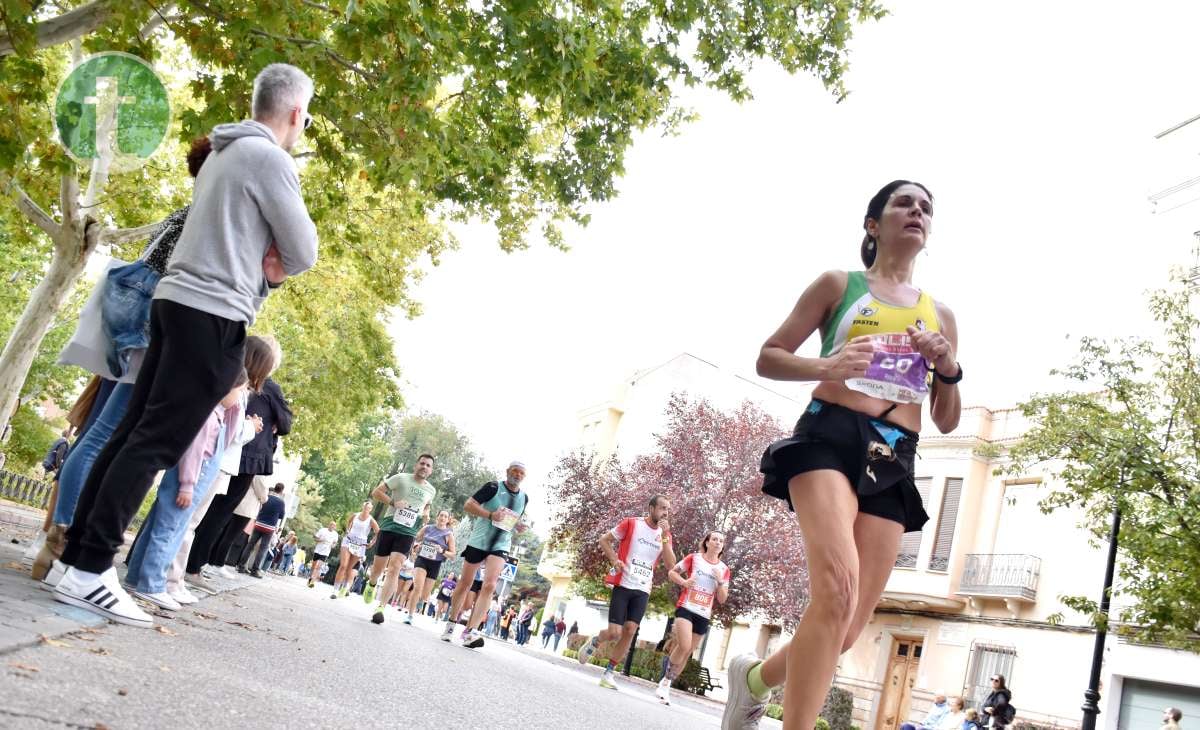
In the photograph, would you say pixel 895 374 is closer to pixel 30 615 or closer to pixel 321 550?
pixel 30 615

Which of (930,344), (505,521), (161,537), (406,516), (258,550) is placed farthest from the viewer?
(258,550)

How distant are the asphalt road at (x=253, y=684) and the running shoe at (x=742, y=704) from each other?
3.44 ft

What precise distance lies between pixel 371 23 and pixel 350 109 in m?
1.51

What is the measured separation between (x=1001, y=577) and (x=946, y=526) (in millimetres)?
3583

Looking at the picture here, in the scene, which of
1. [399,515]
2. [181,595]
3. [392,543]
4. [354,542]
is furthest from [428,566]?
[181,595]

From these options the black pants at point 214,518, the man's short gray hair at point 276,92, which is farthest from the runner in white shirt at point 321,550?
the man's short gray hair at point 276,92

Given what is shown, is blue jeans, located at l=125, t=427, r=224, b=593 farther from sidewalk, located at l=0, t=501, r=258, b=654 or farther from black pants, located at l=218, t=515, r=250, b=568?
black pants, located at l=218, t=515, r=250, b=568

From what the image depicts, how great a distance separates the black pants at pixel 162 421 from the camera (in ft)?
13.6

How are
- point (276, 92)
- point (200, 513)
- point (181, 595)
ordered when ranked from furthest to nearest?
point (200, 513), point (181, 595), point (276, 92)

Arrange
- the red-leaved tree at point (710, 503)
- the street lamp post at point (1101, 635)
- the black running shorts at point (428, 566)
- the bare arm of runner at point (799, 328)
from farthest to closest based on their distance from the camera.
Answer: the red-leaved tree at point (710, 503), the street lamp post at point (1101, 635), the black running shorts at point (428, 566), the bare arm of runner at point (799, 328)

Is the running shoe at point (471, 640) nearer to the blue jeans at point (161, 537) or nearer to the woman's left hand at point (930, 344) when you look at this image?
the blue jeans at point (161, 537)

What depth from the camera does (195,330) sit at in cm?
416

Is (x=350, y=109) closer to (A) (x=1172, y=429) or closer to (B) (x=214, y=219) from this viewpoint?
(B) (x=214, y=219)

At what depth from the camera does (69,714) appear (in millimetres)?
2400
